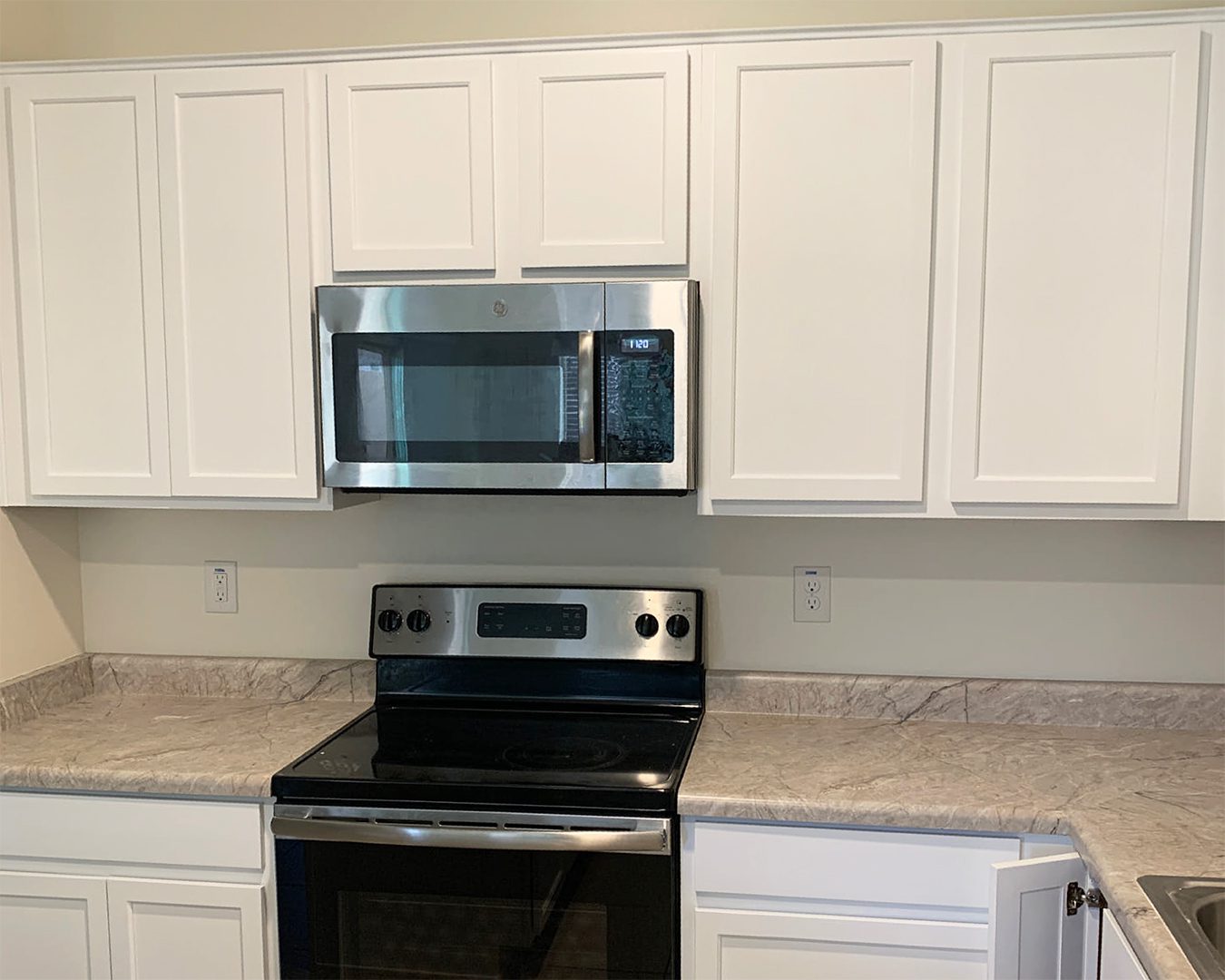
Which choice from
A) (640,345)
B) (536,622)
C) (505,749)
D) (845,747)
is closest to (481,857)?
(505,749)

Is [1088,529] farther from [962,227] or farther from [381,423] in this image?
[381,423]

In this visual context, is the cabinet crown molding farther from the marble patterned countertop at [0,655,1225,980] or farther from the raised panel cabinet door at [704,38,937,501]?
the marble patterned countertop at [0,655,1225,980]

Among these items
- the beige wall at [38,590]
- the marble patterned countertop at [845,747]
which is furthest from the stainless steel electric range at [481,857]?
the beige wall at [38,590]

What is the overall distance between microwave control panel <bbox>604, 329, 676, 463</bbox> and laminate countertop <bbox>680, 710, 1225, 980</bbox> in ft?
1.92

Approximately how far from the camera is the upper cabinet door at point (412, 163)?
6.37ft

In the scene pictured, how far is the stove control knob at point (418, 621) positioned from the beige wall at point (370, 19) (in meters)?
1.25

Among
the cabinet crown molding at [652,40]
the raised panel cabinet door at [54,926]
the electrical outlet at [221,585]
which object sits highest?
the cabinet crown molding at [652,40]

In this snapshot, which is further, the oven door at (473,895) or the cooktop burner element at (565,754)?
the cooktop burner element at (565,754)

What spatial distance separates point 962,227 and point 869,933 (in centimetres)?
123

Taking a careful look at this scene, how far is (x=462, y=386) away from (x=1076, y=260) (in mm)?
1125

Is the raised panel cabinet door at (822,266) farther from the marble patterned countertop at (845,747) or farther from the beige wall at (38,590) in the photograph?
the beige wall at (38,590)

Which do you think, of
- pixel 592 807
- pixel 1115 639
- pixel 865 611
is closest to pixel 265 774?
pixel 592 807

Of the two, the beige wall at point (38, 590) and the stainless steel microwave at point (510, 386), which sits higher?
the stainless steel microwave at point (510, 386)

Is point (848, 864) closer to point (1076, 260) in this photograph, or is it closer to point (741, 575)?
point (741, 575)
